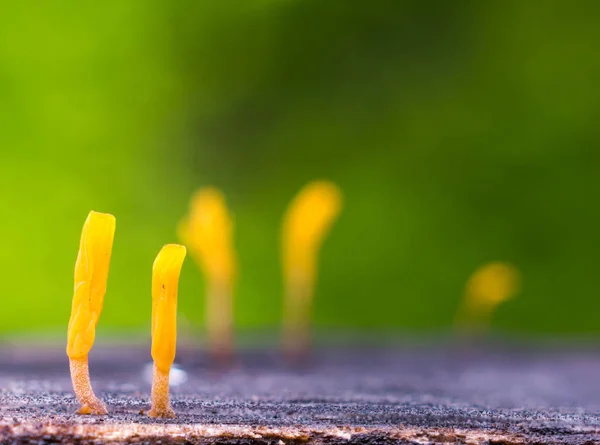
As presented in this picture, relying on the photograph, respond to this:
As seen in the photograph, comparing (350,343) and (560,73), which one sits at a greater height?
(560,73)

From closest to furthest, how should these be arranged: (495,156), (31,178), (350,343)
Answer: (350,343) → (31,178) → (495,156)

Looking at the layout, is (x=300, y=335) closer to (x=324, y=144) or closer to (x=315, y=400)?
(x=315, y=400)

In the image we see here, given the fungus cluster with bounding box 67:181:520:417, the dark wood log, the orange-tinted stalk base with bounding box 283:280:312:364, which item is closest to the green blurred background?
the fungus cluster with bounding box 67:181:520:417

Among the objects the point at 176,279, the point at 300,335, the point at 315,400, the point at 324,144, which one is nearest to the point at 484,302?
the point at 300,335

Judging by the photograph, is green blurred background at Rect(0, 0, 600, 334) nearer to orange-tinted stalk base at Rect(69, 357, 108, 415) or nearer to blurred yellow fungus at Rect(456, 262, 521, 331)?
blurred yellow fungus at Rect(456, 262, 521, 331)

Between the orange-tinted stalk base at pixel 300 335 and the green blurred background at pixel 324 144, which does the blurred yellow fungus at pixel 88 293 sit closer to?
the orange-tinted stalk base at pixel 300 335

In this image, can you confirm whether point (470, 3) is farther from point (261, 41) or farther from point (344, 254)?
point (344, 254)

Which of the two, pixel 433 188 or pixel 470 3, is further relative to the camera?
pixel 470 3

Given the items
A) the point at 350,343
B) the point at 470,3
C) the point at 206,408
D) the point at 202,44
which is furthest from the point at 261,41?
the point at 206,408
